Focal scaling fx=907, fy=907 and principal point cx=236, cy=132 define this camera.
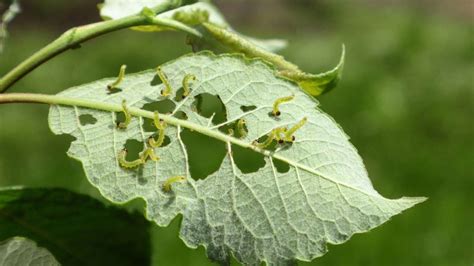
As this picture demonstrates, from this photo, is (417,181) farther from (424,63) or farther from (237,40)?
(237,40)

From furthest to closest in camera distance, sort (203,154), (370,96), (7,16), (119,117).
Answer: (370,96) → (203,154) → (7,16) → (119,117)

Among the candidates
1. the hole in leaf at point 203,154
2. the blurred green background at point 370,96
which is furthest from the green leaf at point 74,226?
the hole in leaf at point 203,154

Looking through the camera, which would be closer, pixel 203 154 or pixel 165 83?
pixel 165 83

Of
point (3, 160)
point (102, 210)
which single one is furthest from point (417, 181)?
point (102, 210)

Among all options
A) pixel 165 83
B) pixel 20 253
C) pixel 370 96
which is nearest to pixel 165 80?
pixel 165 83

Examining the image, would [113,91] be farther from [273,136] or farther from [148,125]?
[273,136]
